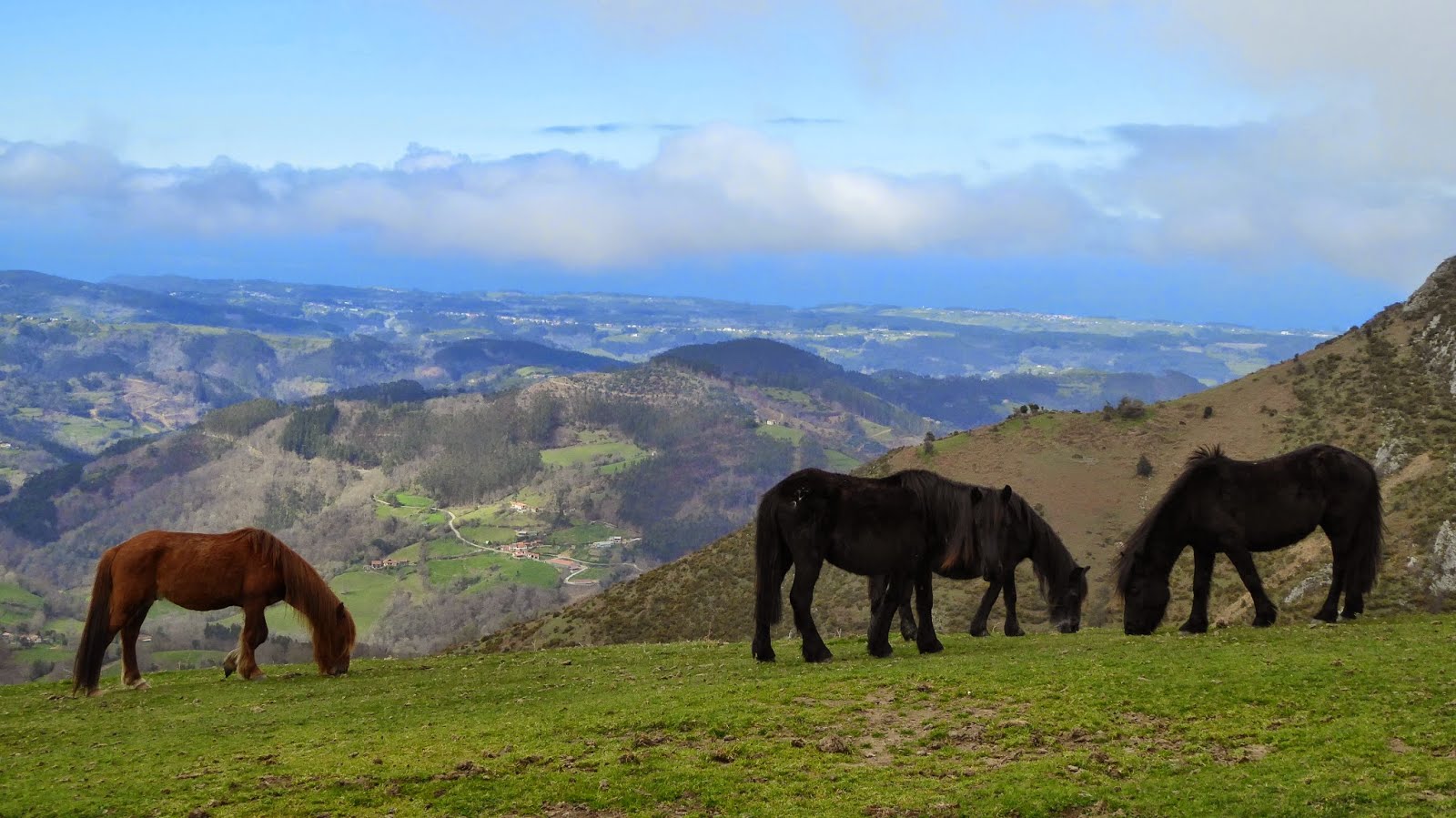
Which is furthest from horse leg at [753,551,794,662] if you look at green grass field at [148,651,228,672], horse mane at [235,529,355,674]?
green grass field at [148,651,228,672]

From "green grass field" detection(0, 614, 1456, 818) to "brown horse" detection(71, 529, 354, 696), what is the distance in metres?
1.75

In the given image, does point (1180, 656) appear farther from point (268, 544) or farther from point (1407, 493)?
point (1407, 493)

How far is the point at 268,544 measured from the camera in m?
19.6

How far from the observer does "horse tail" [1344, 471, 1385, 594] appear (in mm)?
18203

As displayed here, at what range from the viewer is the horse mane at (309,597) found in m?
19.5

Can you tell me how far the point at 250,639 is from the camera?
19672 millimetres

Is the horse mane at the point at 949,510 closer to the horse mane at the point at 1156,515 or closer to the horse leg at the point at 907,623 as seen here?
the horse leg at the point at 907,623

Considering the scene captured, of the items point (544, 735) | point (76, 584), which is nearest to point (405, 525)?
point (76, 584)

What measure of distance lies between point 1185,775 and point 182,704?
14.8m

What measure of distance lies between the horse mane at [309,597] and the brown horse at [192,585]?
0.02 meters

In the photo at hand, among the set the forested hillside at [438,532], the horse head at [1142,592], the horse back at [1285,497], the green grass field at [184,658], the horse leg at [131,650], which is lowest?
the forested hillside at [438,532]

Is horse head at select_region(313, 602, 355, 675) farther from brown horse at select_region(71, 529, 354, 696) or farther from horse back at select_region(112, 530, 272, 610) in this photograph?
horse back at select_region(112, 530, 272, 610)

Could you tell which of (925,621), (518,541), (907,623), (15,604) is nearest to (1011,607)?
(907,623)

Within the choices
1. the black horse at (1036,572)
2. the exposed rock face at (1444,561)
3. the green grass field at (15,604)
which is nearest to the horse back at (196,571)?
the black horse at (1036,572)
